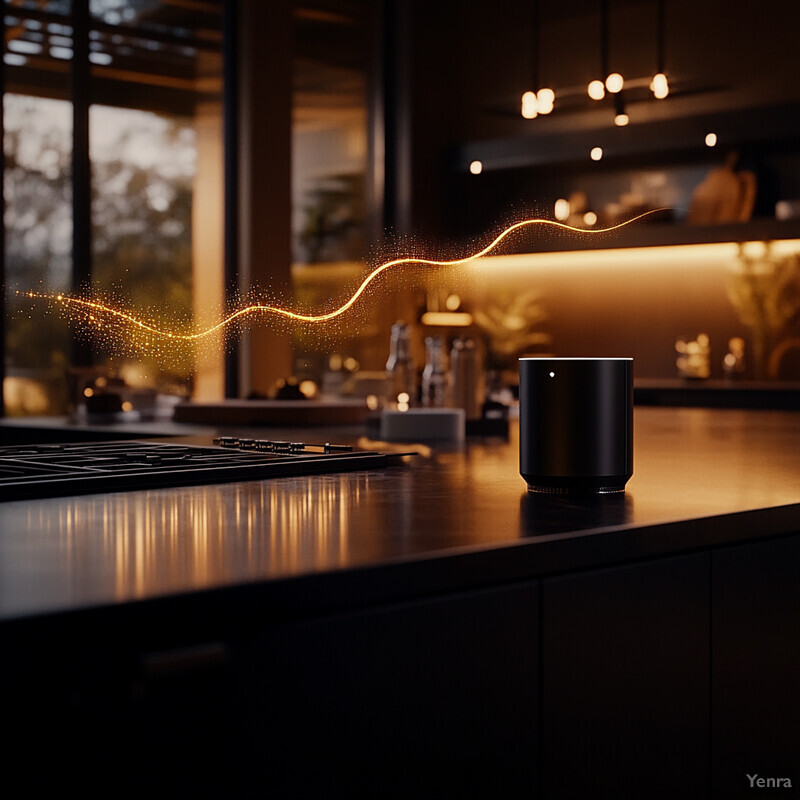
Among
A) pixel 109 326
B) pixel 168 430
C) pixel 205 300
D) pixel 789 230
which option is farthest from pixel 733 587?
pixel 205 300

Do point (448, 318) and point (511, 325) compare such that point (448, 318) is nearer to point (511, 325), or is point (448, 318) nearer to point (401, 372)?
point (511, 325)

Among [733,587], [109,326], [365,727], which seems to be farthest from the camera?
[109,326]

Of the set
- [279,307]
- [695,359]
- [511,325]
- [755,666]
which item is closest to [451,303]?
[511,325]

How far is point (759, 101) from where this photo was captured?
5254 mm

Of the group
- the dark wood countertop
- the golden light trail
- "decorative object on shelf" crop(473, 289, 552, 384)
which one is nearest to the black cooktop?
the dark wood countertop

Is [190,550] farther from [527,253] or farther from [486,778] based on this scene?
[527,253]

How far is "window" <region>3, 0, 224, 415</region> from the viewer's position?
4449 millimetres

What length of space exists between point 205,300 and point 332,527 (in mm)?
4514

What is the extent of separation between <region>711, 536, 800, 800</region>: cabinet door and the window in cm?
318

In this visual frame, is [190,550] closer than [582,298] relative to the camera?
Yes

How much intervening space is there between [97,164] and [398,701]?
4.27 meters

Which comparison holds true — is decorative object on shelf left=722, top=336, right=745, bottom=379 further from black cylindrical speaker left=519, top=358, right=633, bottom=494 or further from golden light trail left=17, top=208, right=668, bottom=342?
black cylindrical speaker left=519, top=358, right=633, bottom=494

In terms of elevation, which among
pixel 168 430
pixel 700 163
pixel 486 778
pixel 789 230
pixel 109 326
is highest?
pixel 700 163

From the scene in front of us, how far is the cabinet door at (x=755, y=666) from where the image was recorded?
954mm
